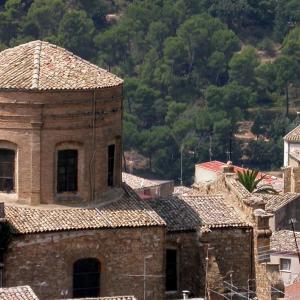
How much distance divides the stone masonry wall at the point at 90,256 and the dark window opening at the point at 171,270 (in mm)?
1393

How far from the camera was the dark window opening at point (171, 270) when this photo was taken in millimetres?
42406

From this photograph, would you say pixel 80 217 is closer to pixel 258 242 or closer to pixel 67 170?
pixel 67 170

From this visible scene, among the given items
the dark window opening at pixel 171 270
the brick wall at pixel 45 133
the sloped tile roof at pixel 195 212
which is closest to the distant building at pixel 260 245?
the sloped tile roof at pixel 195 212

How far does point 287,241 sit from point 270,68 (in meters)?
85.2

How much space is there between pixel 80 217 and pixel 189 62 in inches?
4136

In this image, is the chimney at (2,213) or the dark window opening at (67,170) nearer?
the chimney at (2,213)

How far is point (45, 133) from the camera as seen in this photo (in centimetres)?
4097

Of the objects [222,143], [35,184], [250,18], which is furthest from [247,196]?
[250,18]

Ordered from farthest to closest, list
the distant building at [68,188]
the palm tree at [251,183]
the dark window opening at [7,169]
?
the palm tree at [251,183] → the dark window opening at [7,169] → the distant building at [68,188]

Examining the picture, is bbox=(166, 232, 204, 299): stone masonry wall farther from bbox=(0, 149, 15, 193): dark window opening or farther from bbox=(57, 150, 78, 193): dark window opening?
bbox=(0, 149, 15, 193): dark window opening

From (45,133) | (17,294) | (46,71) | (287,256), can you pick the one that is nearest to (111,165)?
(45,133)

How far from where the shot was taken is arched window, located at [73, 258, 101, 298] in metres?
40.3

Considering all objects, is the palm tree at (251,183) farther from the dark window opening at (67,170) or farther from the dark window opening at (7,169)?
the dark window opening at (7,169)

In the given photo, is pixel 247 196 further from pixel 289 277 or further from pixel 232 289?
pixel 289 277
